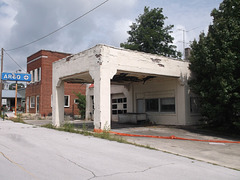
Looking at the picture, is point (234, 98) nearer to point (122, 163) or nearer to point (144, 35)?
point (122, 163)

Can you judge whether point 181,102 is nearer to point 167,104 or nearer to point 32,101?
point 167,104

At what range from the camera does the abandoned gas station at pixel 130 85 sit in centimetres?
1334

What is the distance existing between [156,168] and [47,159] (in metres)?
3.16

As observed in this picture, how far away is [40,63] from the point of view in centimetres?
2945

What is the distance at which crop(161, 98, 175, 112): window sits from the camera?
18.4 metres

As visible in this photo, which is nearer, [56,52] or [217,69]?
[217,69]

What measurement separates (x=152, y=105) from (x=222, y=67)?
7762mm

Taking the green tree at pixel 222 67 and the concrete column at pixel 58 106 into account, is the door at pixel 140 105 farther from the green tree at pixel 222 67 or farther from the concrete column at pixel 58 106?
the concrete column at pixel 58 106

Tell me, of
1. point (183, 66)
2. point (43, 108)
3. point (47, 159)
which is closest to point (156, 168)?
point (47, 159)

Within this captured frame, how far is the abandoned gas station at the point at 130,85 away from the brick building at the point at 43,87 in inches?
356

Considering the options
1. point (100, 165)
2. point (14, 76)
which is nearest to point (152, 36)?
point (14, 76)

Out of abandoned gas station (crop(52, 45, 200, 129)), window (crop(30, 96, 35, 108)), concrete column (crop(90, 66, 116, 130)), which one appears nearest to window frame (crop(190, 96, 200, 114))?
abandoned gas station (crop(52, 45, 200, 129))

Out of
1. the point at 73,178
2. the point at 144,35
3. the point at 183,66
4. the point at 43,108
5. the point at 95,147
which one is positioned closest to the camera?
the point at 73,178

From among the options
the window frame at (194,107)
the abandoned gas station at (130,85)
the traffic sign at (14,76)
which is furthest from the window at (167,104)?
the traffic sign at (14,76)
